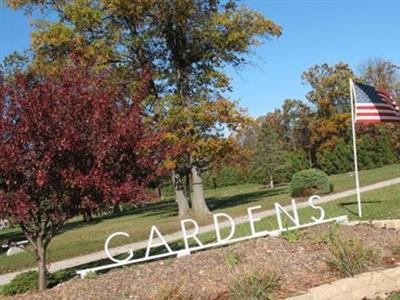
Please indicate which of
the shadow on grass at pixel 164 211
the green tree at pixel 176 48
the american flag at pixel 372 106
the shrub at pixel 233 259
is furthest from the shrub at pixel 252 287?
the shadow on grass at pixel 164 211

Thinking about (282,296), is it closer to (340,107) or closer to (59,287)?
(59,287)

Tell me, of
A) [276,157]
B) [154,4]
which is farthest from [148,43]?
[276,157]

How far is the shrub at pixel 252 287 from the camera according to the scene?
6062 mm

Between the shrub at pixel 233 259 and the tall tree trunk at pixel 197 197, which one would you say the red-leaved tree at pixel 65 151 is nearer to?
the shrub at pixel 233 259

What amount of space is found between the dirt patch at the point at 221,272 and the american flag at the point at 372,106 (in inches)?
160

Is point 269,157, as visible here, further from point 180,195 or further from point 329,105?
point 180,195

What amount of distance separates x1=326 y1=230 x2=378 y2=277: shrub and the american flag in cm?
526

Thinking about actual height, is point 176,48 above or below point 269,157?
above

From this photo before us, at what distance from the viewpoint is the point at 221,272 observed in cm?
712

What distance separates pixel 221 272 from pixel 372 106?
21.5 feet

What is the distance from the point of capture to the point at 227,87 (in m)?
24.5

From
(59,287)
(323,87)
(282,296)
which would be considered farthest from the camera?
(323,87)

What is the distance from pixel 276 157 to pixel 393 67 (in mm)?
21742

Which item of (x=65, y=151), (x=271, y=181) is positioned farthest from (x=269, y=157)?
(x=65, y=151)
